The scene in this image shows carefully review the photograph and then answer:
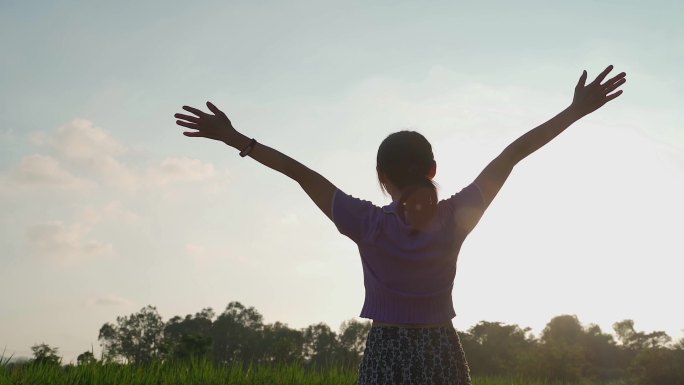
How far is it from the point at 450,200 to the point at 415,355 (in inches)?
31.2

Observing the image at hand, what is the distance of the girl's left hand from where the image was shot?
11.7ft

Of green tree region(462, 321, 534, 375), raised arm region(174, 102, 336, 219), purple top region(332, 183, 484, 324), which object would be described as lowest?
purple top region(332, 183, 484, 324)

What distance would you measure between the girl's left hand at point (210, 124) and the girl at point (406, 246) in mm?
89

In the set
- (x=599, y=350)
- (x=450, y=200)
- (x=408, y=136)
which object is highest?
(x=599, y=350)

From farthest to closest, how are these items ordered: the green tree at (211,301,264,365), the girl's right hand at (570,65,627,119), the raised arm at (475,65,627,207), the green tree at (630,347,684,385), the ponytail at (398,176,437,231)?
1. the green tree at (211,301,264,365)
2. the green tree at (630,347,684,385)
3. the girl's right hand at (570,65,627,119)
4. the raised arm at (475,65,627,207)
5. the ponytail at (398,176,437,231)

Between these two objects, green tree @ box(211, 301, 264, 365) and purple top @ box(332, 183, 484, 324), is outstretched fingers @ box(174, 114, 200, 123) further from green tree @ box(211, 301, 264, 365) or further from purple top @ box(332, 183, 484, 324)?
green tree @ box(211, 301, 264, 365)

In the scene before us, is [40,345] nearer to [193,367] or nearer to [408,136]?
[193,367]

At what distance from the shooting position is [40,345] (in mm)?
10453

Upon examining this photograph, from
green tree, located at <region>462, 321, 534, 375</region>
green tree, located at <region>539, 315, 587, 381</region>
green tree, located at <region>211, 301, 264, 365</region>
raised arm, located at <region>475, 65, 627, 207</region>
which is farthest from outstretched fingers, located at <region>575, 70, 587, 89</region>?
green tree, located at <region>211, 301, 264, 365</region>

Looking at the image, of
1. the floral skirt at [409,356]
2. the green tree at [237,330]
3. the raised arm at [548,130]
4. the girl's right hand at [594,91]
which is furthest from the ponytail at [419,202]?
the green tree at [237,330]

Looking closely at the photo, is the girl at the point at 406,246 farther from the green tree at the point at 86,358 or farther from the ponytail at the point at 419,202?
the green tree at the point at 86,358

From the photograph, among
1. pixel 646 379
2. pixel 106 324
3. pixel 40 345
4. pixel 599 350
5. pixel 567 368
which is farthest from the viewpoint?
pixel 106 324

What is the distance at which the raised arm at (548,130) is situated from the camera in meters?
3.54

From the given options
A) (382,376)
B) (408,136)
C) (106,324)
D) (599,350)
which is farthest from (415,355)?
(106,324)
